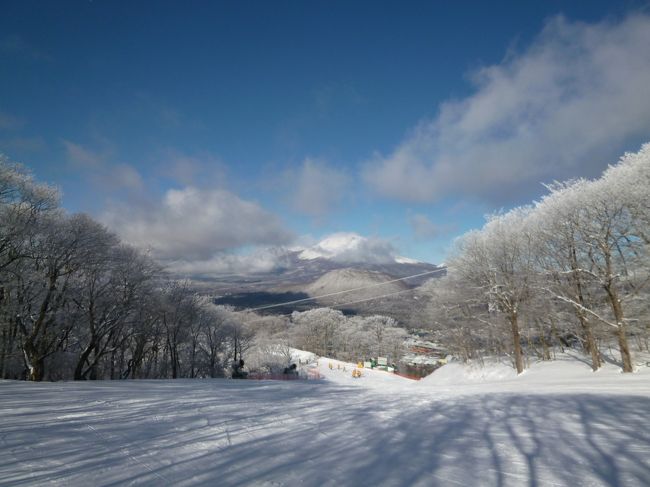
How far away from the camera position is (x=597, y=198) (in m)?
17.0

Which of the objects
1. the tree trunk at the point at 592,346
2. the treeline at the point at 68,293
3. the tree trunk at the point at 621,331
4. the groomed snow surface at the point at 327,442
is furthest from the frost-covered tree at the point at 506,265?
the treeline at the point at 68,293

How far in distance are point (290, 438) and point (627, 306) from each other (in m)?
21.4

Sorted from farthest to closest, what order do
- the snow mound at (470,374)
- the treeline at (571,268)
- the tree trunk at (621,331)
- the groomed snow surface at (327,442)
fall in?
the snow mound at (470,374) < the treeline at (571,268) < the tree trunk at (621,331) < the groomed snow surface at (327,442)

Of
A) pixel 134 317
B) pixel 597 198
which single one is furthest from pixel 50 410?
pixel 597 198

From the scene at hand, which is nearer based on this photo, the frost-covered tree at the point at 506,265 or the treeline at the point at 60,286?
the treeline at the point at 60,286

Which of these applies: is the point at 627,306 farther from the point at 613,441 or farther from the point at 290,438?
the point at 290,438

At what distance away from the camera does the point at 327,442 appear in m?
5.78

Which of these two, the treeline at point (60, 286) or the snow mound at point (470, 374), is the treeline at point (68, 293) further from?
the snow mound at point (470, 374)

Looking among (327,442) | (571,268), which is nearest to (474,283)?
(571,268)

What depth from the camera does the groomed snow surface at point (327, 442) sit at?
4.39 metres

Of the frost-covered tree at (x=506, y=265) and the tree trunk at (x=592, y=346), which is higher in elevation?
the frost-covered tree at (x=506, y=265)

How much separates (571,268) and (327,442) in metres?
19.9

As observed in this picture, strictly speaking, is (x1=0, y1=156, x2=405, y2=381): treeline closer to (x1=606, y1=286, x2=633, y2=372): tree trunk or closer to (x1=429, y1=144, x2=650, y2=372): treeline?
(x1=429, y1=144, x2=650, y2=372): treeline

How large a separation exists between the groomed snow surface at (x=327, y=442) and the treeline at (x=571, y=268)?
11.2 m
